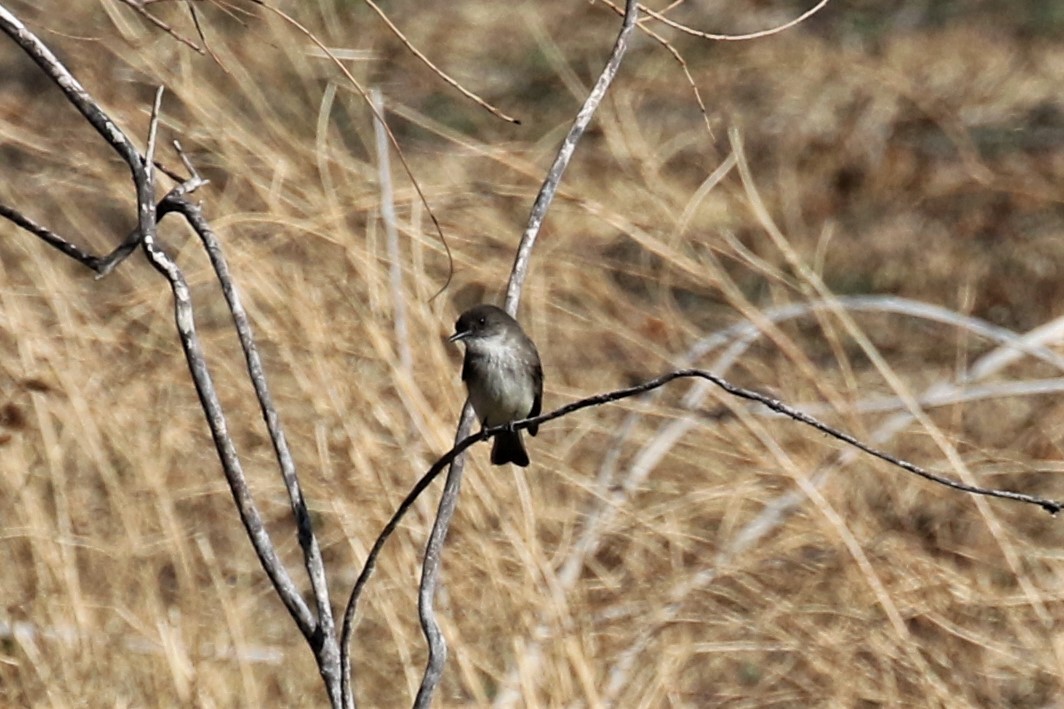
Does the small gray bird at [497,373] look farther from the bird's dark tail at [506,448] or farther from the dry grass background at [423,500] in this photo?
the dry grass background at [423,500]

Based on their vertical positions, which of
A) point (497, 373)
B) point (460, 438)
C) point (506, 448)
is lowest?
point (460, 438)

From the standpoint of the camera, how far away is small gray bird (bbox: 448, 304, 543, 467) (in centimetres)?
381

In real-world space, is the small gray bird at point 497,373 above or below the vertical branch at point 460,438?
above

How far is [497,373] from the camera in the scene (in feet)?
12.8

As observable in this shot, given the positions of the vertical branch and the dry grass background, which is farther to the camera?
the dry grass background

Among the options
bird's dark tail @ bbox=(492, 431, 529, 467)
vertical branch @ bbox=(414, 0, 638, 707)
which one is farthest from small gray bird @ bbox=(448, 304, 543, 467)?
vertical branch @ bbox=(414, 0, 638, 707)

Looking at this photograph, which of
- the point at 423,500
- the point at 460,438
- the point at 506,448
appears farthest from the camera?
the point at 423,500

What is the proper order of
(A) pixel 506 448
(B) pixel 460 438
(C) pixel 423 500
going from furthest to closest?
(C) pixel 423 500 → (A) pixel 506 448 → (B) pixel 460 438

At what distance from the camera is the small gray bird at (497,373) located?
3.81 metres

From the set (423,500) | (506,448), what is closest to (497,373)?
(506,448)

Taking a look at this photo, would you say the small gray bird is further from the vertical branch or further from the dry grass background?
the vertical branch

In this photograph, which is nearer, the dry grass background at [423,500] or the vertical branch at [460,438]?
the vertical branch at [460,438]

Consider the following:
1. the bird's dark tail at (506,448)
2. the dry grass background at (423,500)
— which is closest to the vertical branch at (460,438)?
the dry grass background at (423,500)

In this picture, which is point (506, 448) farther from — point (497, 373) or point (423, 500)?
point (423, 500)
